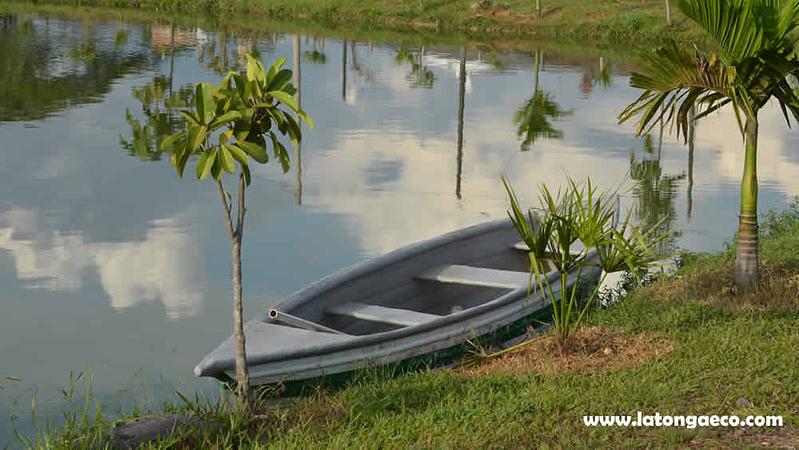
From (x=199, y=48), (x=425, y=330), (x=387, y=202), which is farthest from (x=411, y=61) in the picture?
(x=425, y=330)

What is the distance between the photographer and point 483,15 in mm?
51000

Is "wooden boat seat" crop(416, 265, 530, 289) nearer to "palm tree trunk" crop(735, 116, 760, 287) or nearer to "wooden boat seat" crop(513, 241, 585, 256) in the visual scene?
"wooden boat seat" crop(513, 241, 585, 256)

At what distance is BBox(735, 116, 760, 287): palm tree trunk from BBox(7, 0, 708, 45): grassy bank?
35016 mm

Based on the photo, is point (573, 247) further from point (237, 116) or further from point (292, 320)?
point (237, 116)

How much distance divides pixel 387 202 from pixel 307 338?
9195mm

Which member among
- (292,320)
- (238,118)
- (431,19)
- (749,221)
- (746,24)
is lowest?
(292,320)

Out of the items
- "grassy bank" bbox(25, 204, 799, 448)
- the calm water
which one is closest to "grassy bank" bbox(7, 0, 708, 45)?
the calm water

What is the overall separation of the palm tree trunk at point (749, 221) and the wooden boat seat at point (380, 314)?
2.86 meters

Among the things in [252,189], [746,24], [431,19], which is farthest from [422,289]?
[431,19]

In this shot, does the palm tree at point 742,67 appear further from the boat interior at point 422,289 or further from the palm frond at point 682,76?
the boat interior at point 422,289

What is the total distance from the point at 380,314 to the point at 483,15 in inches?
1632

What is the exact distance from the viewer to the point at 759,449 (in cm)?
712

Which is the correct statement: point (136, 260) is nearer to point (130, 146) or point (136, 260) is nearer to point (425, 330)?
point (425, 330)

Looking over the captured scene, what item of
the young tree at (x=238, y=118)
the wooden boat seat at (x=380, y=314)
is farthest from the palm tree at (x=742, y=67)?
the young tree at (x=238, y=118)
